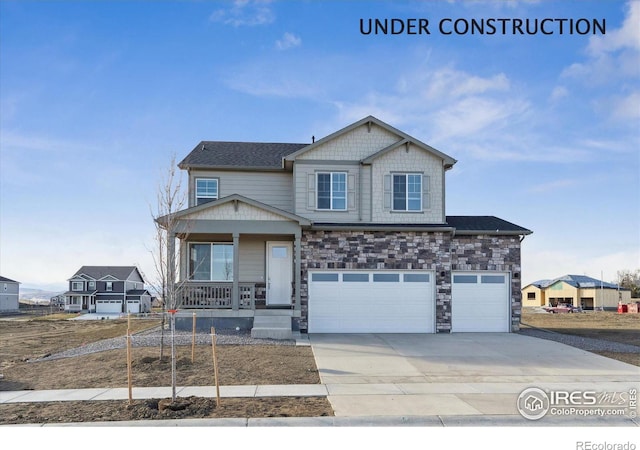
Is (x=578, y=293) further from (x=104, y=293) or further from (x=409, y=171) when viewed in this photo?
(x=104, y=293)

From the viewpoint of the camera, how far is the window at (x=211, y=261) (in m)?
18.0

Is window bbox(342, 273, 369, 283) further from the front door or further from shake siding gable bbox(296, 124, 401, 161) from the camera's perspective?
shake siding gable bbox(296, 124, 401, 161)

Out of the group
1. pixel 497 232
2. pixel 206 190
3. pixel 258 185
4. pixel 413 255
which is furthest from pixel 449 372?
pixel 206 190

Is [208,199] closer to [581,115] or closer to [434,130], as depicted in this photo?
[434,130]

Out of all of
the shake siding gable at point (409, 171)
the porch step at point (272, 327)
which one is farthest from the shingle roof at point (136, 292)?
the shake siding gable at point (409, 171)

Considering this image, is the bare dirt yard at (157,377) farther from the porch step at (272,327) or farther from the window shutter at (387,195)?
the window shutter at (387,195)

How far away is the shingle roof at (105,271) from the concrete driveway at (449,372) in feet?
185

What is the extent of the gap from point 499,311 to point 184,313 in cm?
1064

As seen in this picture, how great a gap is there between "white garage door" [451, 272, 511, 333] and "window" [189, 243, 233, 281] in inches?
312

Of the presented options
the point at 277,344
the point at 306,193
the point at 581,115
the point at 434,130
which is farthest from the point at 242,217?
the point at 581,115

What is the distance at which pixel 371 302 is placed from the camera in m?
17.1

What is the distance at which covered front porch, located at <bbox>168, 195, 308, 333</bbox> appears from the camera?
16141 millimetres

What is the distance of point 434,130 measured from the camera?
18.9 meters

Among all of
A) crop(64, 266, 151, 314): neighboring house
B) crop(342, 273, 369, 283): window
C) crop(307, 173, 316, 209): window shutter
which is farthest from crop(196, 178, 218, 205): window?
crop(64, 266, 151, 314): neighboring house
